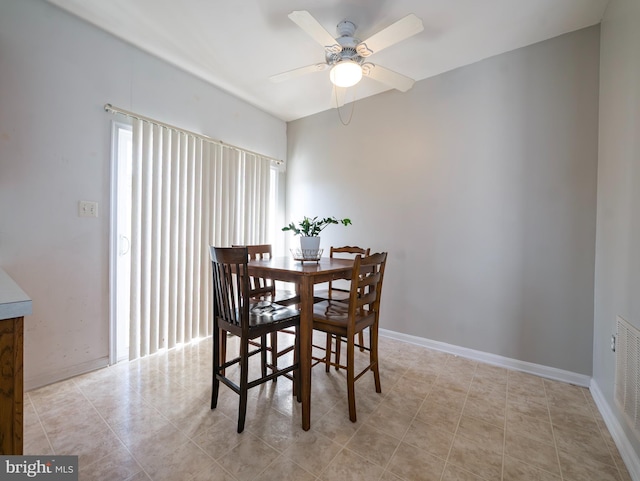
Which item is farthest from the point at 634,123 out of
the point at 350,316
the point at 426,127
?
the point at 350,316

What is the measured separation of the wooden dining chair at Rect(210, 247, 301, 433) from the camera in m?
1.46

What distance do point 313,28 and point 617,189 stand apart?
206 cm

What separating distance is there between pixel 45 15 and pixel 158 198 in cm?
136

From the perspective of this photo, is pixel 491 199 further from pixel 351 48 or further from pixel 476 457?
pixel 476 457

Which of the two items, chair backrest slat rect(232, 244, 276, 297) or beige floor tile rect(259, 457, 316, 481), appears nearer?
beige floor tile rect(259, 457, 316, 481)

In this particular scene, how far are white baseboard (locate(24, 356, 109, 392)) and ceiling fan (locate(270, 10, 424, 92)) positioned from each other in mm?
2636

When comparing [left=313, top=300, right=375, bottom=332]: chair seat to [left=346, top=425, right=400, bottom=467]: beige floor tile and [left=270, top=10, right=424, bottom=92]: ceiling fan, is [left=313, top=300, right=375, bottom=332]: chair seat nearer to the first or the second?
[left=346, top=425, right=400, bottom=467]: beige floor tile

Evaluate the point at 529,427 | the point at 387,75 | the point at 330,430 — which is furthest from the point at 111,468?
the point at 387,75

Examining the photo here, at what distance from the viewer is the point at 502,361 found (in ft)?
7.50

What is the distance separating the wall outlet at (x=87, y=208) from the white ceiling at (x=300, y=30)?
4.41 feet

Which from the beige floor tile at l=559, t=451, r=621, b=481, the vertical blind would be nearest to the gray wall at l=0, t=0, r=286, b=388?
the vertical blind

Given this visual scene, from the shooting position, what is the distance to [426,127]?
105 inches

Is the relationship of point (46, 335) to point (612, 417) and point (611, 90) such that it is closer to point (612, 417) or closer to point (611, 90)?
point (612, 417)

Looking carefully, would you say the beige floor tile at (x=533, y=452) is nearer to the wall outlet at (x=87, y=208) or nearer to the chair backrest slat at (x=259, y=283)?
the chair backrest slat at (x=259, y=283)
